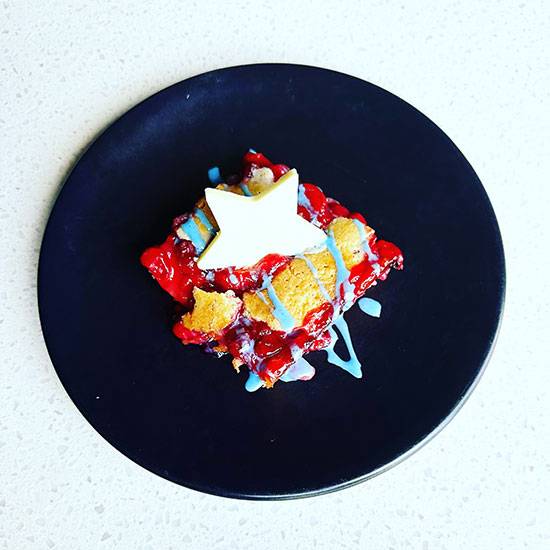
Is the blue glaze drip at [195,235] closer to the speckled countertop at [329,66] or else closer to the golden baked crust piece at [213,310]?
the golden baked crust piece at [213,310]

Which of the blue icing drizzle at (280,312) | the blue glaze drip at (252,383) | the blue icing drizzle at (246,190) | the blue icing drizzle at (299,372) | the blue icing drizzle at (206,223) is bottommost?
the blue glaze drip at (252,383)

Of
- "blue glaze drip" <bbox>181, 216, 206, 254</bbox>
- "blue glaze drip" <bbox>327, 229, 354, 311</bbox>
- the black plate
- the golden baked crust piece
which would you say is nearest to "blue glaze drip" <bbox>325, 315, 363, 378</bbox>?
the black plate

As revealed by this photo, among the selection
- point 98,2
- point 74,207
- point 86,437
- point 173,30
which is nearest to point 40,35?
point 98,2

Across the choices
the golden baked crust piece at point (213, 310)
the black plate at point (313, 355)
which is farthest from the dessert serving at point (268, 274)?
the black plate at point (313, 355)

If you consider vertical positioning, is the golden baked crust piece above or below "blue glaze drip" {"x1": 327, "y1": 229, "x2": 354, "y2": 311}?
below

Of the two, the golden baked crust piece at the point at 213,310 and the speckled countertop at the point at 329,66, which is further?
the speckled countertop at the point at 329,66

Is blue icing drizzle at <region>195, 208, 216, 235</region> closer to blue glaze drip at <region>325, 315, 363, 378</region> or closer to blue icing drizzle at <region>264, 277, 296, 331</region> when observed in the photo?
blue icing drizzle at <region>264, 277, 296, 331</region>

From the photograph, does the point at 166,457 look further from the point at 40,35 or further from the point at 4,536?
the point at 40,35
